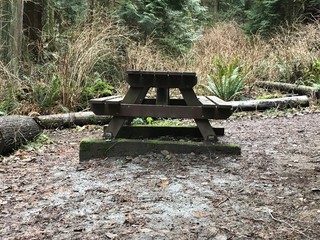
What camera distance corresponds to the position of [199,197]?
3244 mm

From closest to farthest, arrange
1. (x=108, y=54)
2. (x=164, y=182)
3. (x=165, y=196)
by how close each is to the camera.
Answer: (x=165, y=196) → (x=164, y=182) → (x=108, y=54)

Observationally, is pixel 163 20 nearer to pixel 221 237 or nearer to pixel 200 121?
pixel 200 121

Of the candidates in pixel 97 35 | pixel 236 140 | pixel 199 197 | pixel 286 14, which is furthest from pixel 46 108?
pixel 286 14

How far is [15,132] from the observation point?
5266mm

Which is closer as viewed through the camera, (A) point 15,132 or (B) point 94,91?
(A) point 15,132

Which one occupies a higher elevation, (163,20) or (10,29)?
(163,20)

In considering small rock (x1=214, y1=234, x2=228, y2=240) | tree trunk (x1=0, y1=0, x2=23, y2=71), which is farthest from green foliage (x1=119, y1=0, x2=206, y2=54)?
small rock (x1=214, y1=234, x2=228, y2=240)

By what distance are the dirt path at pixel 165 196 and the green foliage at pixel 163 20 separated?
22.8 ft

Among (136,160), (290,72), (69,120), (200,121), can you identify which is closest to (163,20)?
(290,72)

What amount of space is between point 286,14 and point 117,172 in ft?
49.5

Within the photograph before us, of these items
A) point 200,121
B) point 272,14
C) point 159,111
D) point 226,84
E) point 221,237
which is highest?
point 272,14

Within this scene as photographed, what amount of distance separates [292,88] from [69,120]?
17.4 ft

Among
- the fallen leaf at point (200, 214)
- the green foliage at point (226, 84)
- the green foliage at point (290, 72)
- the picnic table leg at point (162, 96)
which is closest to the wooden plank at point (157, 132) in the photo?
the picnic table leg at point (162, 96)

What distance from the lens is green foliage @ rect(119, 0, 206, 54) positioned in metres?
11.2
